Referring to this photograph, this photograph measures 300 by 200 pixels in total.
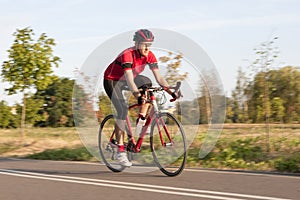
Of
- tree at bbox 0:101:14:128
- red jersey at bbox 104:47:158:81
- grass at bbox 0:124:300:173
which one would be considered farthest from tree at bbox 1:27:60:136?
tree at bbox 0:101:14:128

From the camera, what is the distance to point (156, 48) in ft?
26.8

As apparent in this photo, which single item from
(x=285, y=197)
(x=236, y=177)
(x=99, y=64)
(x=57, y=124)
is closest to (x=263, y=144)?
(x=236, y=177)

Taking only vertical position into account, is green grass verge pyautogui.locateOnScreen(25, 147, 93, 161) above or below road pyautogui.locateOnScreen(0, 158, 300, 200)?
above

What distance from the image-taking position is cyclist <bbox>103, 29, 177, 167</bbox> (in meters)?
7.54

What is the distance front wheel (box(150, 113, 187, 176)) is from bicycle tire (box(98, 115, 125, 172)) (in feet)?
2.75

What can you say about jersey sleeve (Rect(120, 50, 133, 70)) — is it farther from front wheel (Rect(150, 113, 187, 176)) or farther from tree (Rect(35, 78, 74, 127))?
tree (Rect(35, 78, 74, 127))

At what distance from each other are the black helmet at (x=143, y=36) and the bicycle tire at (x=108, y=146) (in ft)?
5.13

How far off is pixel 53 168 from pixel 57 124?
1935 centimetres

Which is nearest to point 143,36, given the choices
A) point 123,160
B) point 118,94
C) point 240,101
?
point 118,94

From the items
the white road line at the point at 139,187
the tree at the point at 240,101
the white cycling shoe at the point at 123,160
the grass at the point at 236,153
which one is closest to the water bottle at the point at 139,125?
the white cycling shoe at the point at 123,160

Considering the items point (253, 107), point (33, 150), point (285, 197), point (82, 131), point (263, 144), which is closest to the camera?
point (285, 197)

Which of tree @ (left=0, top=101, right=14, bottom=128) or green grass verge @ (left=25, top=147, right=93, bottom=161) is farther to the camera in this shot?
tree @ (left=0, top=101, right=14, bottom=128)

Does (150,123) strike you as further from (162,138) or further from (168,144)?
(168,144)

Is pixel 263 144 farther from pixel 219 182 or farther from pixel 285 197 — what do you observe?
pixel 285 197
